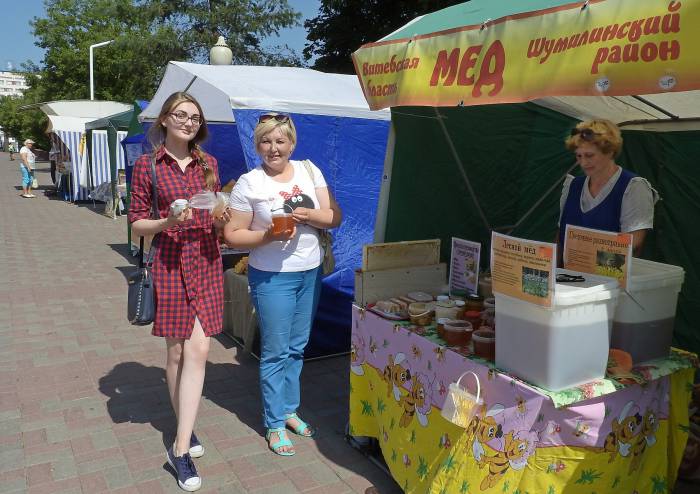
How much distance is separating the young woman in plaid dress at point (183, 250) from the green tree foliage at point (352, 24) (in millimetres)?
12187

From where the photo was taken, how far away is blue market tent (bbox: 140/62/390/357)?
14.8ft

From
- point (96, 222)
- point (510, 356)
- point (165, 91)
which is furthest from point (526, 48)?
point (96, 222)

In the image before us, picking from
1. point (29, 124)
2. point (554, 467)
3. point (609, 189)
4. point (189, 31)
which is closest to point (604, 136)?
point (609, 189)

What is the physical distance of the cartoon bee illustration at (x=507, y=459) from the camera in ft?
6.82

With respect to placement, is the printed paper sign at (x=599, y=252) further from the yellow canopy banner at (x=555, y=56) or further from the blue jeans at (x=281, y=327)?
the blue jeans at (x=281, y=327)

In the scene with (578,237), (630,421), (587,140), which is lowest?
(630,421)

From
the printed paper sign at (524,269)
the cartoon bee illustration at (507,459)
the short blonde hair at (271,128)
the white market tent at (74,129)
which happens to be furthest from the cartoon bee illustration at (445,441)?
the white market tent at (74,129)

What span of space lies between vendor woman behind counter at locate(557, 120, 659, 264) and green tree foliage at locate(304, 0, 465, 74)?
12098mm

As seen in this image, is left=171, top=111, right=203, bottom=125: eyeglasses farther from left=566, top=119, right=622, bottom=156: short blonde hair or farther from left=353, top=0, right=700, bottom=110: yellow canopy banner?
left=566, top=119, right=622, bottom=156: short blonde hair

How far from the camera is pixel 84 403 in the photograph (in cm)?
382

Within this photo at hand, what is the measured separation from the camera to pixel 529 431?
207 centimetres

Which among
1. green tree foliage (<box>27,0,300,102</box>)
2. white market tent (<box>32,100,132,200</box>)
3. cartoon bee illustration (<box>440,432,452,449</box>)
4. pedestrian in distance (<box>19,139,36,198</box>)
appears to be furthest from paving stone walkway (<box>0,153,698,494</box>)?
green tree foliage (<box>27,0,300,102</box>)

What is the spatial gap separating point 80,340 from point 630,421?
4572 millimetres

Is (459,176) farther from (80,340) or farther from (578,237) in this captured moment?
(80,340)
